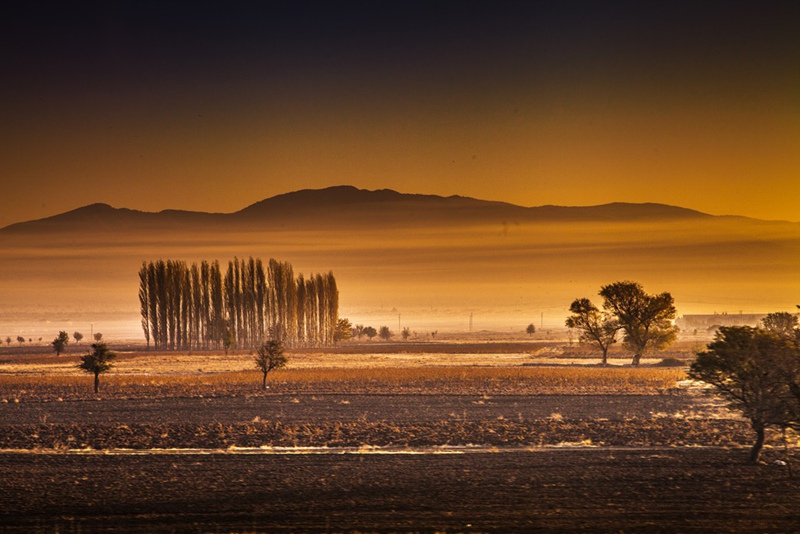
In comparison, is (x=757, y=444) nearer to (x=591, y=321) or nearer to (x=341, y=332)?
(x=591, y=321)

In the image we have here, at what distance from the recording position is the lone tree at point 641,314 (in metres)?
83.2

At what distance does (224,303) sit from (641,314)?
2628 inches

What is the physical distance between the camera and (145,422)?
3700cm

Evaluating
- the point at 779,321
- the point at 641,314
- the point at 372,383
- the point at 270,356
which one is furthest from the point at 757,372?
the point at 779,321

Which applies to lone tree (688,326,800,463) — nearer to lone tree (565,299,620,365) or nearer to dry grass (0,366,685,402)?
dry grass (0,366,685,402)

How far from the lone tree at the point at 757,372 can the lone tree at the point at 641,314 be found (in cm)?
5710

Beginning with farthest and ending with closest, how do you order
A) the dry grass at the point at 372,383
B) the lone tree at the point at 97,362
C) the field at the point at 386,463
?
the lone tree at the point at 97,362
the dry grass at the point at 372,383
the field at the point at 386,463

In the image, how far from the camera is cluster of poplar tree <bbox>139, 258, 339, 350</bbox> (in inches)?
4850

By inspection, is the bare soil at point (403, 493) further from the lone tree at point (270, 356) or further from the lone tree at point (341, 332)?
the lone tree at point (341, 332)

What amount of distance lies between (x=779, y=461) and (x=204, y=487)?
59.2 ft

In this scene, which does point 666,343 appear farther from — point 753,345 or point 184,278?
point 184,278

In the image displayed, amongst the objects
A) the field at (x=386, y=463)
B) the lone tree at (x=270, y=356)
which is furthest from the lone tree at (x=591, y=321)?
the lone tree at (x=270, y=356)

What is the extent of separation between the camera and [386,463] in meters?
26.8

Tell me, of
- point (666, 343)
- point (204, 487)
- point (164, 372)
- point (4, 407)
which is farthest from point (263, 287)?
point (204, 487)
